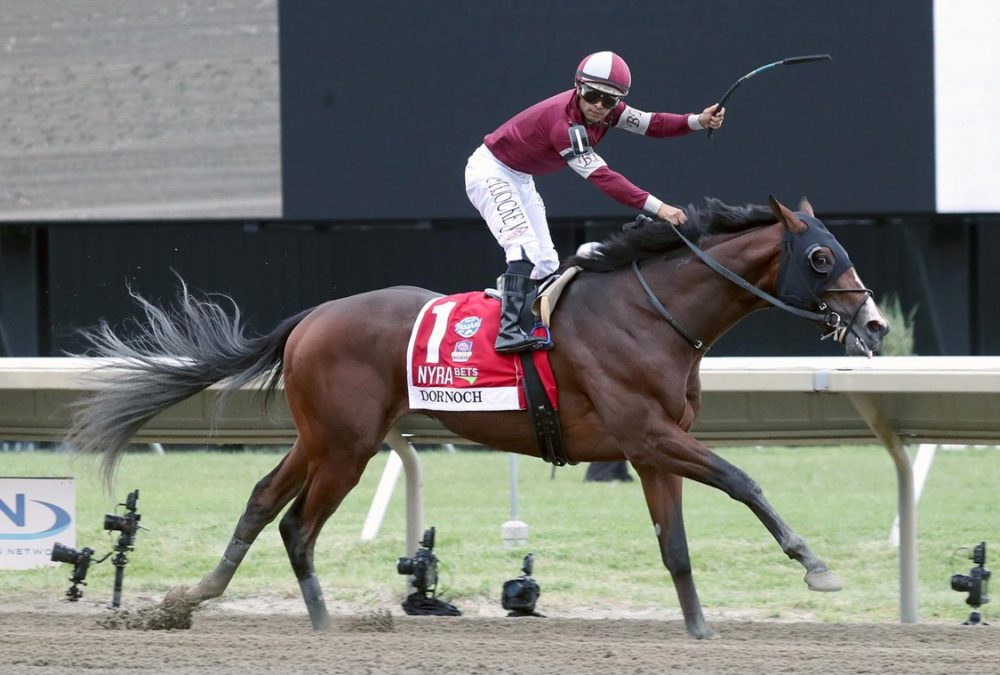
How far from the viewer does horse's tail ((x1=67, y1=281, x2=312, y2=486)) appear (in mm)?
5945

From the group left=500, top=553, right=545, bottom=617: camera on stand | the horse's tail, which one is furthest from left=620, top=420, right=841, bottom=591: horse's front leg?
the horse's tail

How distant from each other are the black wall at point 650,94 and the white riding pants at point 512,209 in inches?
233

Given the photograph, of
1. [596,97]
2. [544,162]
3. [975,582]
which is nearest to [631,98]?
[544,162]

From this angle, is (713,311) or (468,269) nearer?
(713,311)

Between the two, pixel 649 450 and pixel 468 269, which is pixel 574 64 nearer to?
pixel 468 269

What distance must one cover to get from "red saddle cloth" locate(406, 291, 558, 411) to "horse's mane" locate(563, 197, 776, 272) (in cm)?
45

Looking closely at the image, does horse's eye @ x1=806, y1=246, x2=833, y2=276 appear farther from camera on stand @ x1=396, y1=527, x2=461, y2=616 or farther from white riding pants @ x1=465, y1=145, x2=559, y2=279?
camera on stand @ x1=396, y1=527, x2=461, y2=616

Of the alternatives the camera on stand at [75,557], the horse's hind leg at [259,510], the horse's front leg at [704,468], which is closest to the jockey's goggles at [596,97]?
the horse's front leg at [704,468]

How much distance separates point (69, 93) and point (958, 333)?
816 cm

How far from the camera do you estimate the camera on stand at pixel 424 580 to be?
5.92 meters

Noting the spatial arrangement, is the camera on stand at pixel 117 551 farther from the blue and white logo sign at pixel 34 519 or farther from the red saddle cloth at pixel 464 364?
the red saddle cloth at pixel 464 364

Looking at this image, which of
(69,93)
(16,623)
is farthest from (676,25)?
(16,623)

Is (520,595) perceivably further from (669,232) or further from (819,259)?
(819,259)

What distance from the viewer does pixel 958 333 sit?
12.9 metres
